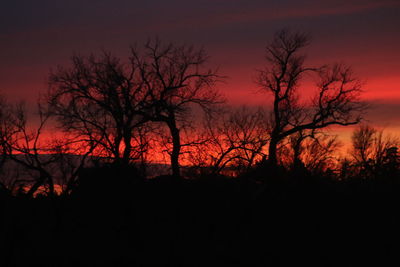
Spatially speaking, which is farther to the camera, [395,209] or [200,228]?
[395,209]

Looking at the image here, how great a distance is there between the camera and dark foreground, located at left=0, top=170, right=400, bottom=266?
20750 mm

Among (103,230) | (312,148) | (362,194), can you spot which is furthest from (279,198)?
(312,148)

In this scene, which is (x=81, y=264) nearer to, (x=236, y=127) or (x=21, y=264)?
(x=21, y=264)

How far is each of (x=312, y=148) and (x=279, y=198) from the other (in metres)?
47.0

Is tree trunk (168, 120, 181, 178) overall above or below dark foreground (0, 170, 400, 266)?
above

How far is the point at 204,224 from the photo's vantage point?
2289cm

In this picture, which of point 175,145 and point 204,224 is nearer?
point 204,224

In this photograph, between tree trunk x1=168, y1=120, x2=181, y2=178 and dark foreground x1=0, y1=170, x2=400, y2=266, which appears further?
tree trunk x1=168, y1=120, x2=181, y2=178

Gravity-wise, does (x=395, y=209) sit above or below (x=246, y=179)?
below

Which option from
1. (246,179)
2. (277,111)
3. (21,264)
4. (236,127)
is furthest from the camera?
(236,127)

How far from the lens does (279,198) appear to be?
78.6 ft

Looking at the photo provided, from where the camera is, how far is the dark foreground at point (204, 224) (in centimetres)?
2075

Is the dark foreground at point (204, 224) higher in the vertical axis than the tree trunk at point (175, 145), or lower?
lower

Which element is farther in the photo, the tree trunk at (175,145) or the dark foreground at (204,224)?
the tree trunk at (175,145)
